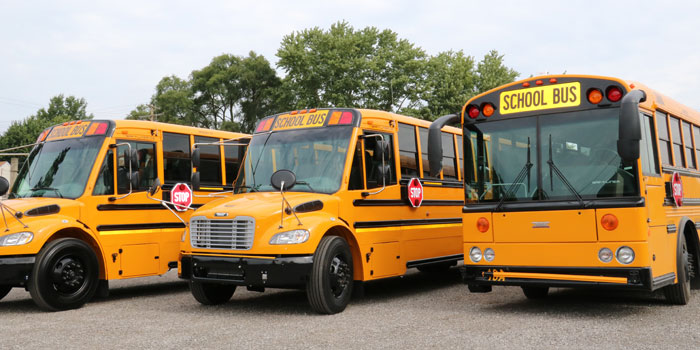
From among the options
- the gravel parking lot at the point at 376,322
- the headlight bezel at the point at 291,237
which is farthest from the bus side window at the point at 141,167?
the headlight bezel at the point at 291,237

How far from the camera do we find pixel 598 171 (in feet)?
25.2

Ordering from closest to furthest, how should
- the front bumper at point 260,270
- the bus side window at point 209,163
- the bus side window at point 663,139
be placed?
the front bumper at point 260,270 → the bus side window at point 663,139 → the bus side window at point 209,163

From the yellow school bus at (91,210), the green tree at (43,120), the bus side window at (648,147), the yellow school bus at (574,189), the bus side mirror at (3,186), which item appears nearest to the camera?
the yellow school bus at (574,189)

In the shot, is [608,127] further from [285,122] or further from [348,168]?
[285,122]

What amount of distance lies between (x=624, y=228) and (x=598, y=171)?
2.29 ft

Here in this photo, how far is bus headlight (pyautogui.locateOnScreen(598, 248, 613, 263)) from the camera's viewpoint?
7.50 metres

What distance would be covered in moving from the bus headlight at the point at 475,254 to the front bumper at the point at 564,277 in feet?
0.32

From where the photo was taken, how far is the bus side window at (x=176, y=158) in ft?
37.7

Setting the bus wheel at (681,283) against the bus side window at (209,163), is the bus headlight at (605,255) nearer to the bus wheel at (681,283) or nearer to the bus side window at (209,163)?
the bus wheel at (681,283)

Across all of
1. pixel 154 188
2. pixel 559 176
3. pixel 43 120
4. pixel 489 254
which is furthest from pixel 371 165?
Result: pixel 43 120

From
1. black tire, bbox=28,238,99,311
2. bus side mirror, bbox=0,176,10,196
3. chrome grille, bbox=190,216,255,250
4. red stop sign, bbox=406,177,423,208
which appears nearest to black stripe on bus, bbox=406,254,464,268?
red stop sign, bbox=406,177,423,208

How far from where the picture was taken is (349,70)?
3788cm

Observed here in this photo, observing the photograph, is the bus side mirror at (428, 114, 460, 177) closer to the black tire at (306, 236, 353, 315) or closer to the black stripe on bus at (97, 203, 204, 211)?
the black tire at (306, 236, 353, 315)

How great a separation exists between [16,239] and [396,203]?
5.25m
